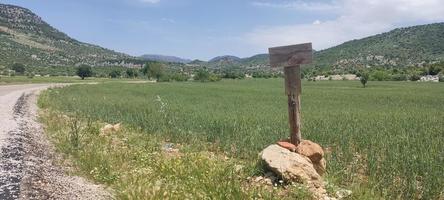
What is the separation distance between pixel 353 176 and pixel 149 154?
4510 mm

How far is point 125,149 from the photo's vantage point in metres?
12.8

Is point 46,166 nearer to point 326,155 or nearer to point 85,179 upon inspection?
point 85,179

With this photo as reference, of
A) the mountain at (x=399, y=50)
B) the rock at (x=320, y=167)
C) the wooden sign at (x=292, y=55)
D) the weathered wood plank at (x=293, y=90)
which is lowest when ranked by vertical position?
the rock at (x=320, y=167)

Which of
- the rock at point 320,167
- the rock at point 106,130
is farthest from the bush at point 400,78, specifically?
the rock at point 320,167

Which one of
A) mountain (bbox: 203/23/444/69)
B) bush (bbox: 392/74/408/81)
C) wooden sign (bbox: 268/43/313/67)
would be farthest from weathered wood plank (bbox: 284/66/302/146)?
mountain (bbox: 203/23/444/69)

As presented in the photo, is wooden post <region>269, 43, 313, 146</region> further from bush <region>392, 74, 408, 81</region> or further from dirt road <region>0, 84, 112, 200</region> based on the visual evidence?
bush <region>392, 74, 408, 81</region>

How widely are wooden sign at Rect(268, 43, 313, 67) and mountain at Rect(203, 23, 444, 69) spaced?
441 feet

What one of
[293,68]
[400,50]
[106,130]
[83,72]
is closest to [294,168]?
[293,68]

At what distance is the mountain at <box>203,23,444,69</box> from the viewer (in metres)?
156

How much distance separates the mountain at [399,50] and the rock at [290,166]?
13545 cm

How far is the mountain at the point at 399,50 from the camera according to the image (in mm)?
156250

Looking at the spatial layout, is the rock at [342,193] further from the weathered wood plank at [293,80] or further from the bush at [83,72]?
the bush at [83,72]

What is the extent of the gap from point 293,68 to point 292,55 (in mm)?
317

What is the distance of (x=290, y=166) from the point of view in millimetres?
8797
